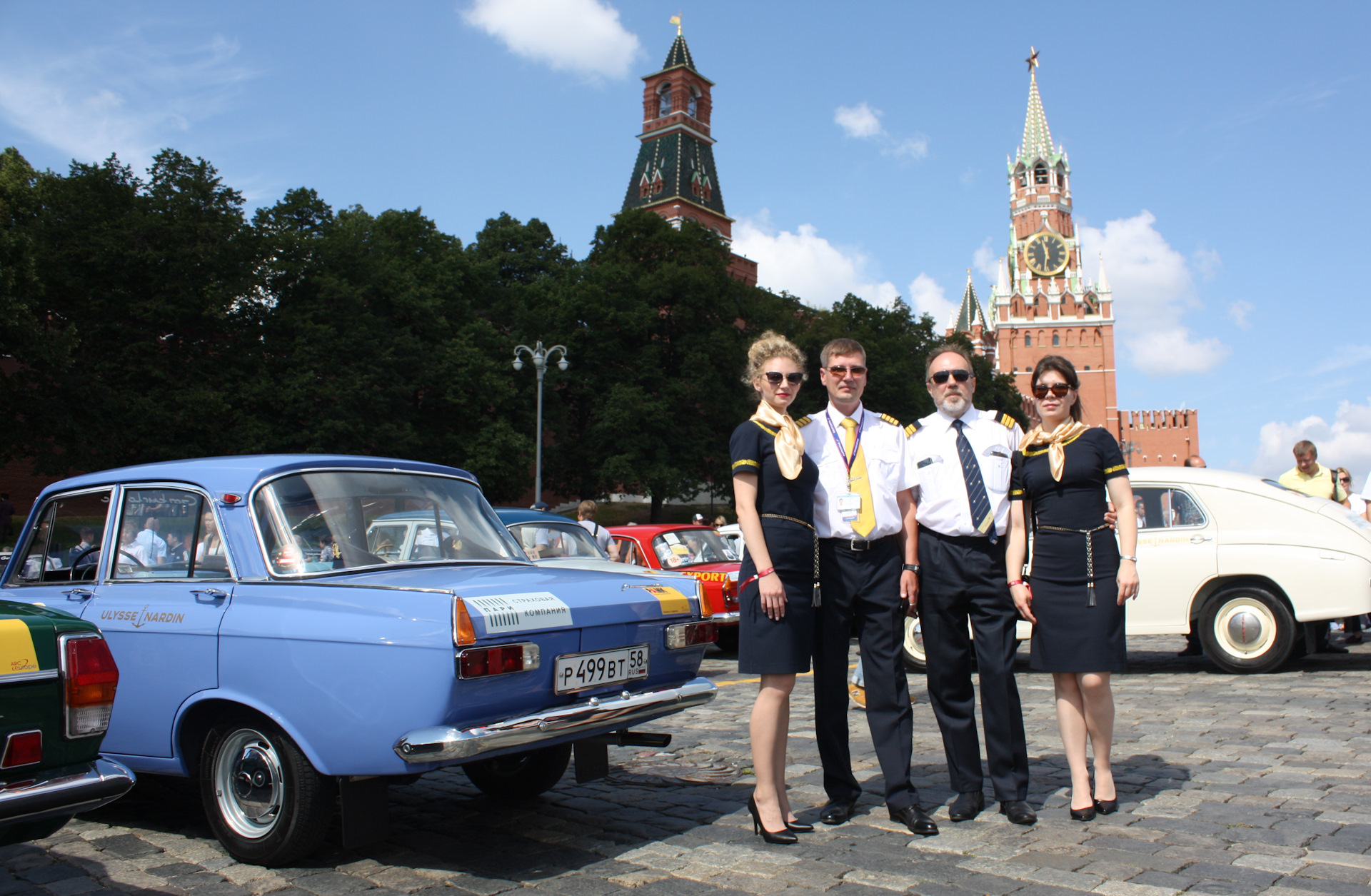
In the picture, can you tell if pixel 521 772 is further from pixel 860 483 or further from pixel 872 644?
pixel 860 483

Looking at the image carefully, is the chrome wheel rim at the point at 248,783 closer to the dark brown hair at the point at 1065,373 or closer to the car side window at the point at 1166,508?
the dark brown hair at the point at 1065,373

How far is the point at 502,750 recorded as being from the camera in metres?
3.91

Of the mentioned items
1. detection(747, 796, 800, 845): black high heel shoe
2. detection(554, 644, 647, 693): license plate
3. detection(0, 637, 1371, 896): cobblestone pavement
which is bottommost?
detection(0, 637, 1371, 896): cobblestone pavement

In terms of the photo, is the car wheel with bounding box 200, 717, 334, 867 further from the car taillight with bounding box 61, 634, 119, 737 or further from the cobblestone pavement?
the car taillight with bounding box 61, 634, 119, 737

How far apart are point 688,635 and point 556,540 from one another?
274 inches

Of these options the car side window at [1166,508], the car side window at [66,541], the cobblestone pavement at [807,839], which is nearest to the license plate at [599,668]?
the cobblestone pavement at [807,839]

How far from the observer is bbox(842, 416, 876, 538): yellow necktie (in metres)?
4.66

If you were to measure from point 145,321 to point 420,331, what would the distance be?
382 inches

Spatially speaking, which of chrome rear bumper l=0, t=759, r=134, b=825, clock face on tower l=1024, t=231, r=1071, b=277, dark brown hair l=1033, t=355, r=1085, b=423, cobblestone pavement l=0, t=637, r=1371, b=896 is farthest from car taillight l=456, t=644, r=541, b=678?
clock face on tower l=1024, t=231, r=1071, b=277

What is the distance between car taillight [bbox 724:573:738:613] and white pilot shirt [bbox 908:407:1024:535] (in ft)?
23.9

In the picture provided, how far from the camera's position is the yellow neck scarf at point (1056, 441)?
193 inches

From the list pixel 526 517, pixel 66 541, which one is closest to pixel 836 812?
pixel 66 541

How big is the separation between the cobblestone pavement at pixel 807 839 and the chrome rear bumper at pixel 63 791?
835 mm

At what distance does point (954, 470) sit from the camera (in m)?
4.89
